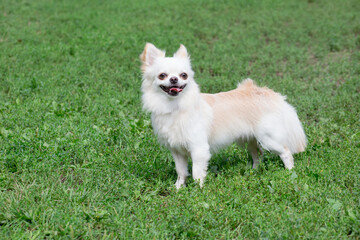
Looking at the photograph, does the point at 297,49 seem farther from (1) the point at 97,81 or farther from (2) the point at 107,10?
(2) the point at 107,10

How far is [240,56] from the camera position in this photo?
9.05 metres

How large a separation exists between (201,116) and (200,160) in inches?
17.9

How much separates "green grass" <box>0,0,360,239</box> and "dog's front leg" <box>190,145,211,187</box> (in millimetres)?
106

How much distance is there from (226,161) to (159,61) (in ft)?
5.15

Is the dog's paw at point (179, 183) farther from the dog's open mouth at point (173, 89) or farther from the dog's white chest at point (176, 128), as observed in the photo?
the dog's open mouth at point (173, 89)

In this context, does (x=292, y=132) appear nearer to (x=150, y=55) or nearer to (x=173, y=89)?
(x=173, y=89)

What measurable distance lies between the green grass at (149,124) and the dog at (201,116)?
0.86 feet

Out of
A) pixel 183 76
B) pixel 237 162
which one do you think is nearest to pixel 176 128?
pixel 183 76

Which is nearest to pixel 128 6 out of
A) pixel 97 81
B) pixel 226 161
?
pixel 97 81

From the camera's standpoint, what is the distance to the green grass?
3.48m

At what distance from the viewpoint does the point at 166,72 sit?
4113mm

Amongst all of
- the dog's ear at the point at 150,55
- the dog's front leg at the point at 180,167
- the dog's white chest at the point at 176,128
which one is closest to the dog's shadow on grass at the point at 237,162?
the dog's front leg at the point at 180,167

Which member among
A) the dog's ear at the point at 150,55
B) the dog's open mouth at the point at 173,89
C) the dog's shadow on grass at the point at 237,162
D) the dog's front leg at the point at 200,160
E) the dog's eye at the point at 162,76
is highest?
the dog's ear at the point at 150,55

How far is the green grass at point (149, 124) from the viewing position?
3.48 meters
